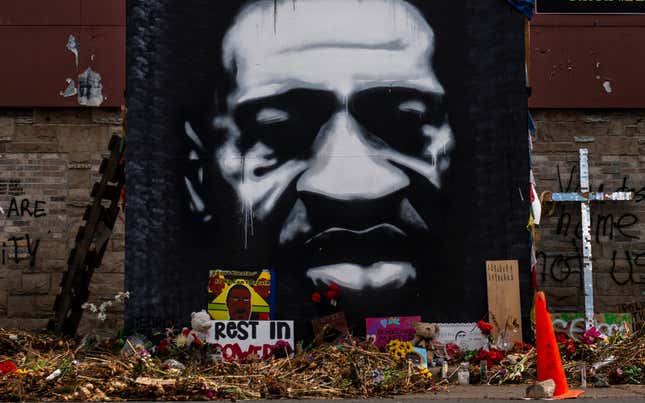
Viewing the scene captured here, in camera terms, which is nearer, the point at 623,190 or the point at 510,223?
the point at 510,223

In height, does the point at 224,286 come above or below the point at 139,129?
below

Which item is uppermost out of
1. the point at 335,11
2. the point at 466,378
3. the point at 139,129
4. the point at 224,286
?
the point at 335,11

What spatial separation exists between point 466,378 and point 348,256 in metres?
1.84

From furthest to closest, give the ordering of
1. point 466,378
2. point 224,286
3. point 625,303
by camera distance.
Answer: point 625,303
point 224,286
point 466,378

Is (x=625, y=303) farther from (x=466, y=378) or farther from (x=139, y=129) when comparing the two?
(x=139, y=129)

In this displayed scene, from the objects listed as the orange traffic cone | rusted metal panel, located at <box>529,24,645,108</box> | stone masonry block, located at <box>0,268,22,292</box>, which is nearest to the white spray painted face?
the orange traffic cone

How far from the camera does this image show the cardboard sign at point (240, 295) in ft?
29.5

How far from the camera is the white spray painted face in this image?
29.8 feet

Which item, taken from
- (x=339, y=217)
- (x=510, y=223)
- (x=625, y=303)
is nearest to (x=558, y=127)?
(x=625, y=303)

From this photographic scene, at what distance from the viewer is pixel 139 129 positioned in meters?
9.10

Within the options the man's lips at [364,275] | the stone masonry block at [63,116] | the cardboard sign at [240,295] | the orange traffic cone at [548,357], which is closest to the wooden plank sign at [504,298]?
the man's lips at [364,275]

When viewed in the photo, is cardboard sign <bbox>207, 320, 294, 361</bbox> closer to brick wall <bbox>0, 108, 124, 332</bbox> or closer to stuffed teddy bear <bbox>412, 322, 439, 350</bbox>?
stuffed teddy bear <bbox>412, 322, 439, 350</bbox>

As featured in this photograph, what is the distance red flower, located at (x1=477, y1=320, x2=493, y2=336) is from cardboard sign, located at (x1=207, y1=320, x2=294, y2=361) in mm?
1959

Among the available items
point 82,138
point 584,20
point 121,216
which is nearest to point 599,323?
point 584,20
